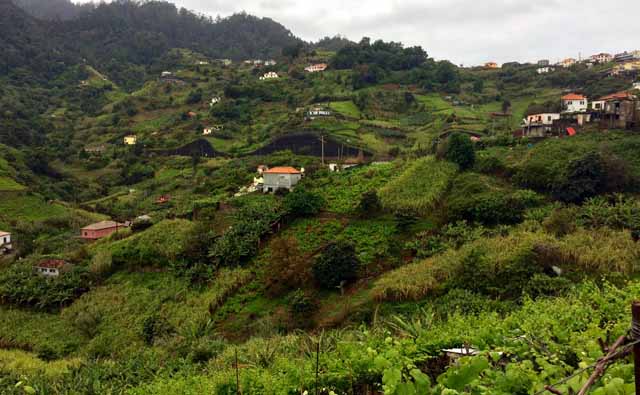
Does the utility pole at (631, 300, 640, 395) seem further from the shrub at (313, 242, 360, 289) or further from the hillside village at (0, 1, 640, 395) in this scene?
the shrub at (313, 242, 360, 289)

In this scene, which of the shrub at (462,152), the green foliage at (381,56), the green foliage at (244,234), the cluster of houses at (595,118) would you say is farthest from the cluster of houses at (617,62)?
the green foliage at (244,234)

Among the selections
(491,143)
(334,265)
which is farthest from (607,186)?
(334,265)

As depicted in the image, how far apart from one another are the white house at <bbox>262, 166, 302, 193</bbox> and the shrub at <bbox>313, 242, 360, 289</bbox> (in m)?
8.76

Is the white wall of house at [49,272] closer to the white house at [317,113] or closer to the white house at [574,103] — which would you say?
the white house at [317,113]

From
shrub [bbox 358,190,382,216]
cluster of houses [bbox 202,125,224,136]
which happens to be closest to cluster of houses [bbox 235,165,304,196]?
shrub [bbox 358,190,382,216]

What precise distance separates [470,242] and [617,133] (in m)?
11.4

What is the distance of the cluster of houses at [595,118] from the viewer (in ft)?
71.6

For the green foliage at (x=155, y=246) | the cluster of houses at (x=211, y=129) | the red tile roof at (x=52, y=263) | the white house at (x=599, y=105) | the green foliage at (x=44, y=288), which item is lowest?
the green foliage at (x=44, y=288)

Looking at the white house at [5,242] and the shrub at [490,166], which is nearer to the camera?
the shrub at [490,166]

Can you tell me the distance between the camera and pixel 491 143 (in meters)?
23.5

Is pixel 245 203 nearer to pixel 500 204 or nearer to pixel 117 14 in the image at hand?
pixel 500 204

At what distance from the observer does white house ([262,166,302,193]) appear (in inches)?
924

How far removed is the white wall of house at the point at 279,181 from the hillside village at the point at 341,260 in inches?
4.6

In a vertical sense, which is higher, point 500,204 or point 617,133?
point 617,133
